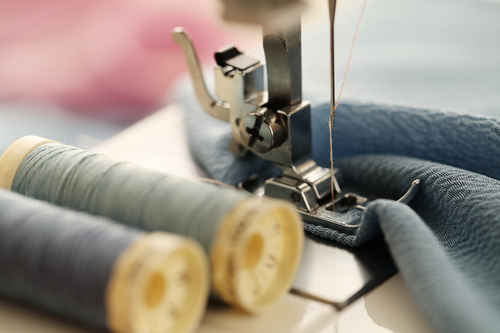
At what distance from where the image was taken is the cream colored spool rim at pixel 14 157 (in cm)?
67

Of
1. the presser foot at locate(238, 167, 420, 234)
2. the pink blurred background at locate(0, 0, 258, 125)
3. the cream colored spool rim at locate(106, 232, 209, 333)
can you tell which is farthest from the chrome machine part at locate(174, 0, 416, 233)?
the pink blurred background at locate(0, 0, 258, 125)

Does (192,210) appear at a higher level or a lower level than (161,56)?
higher

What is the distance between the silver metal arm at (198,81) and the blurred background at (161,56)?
7.6 inches

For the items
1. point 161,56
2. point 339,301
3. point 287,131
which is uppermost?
point 287,131

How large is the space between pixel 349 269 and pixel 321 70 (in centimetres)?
66

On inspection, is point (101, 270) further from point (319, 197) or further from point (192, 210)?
point (319, 197)

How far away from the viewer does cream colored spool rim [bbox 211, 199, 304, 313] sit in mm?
539

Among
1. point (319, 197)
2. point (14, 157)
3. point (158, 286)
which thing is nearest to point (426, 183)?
point (319, 197)

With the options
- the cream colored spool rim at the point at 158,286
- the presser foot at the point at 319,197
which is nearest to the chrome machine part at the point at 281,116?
the presser foot at the point at 319,197

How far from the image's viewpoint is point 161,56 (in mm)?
2133

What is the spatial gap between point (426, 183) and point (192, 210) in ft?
1.08

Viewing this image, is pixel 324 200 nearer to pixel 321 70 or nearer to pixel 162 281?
pixel 162 281

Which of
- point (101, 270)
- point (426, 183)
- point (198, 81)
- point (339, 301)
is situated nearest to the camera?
point (101, 270)

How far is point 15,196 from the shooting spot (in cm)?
61
